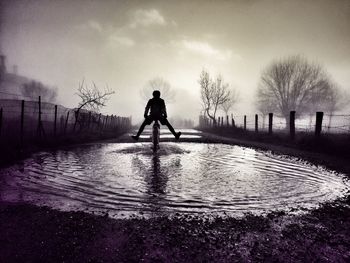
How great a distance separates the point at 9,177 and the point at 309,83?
5027 centimetres

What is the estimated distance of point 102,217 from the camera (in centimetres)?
336

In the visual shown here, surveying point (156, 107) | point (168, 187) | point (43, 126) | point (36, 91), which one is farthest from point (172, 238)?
point (36, 91)

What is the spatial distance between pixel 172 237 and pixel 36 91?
90.3 metres

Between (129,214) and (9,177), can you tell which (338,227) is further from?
(9,177)

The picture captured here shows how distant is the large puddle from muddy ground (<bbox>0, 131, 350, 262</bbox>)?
35 cm

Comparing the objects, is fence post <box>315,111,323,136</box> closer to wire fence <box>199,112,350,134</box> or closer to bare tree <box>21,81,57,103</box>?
wire fence <box>199,112,350,134</box>

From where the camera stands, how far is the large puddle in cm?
386

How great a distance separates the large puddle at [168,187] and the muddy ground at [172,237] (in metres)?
0.35

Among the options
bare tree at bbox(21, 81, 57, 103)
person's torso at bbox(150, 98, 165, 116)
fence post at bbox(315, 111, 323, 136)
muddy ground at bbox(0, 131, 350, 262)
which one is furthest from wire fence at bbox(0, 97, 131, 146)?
bare tree at bbox(21, 81, 57, 103)

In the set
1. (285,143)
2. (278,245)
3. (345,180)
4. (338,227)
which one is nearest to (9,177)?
(278,245)

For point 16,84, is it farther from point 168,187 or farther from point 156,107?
point 168,187

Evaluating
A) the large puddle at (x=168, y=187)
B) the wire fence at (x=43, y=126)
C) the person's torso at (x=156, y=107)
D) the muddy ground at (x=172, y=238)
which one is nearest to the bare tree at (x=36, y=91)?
the wire fence at (x=43, y=126)

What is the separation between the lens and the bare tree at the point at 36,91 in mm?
79844

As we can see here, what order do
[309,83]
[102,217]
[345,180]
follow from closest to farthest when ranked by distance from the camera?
[102,217], [345,180], [309,83]
